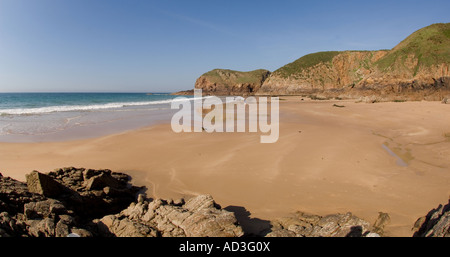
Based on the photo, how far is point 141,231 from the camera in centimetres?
361

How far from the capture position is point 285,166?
7605 mm

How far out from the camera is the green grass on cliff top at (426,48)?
37031 millimetres

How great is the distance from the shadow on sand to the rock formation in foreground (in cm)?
9

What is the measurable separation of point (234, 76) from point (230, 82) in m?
7.40

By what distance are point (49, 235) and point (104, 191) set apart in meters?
2.00

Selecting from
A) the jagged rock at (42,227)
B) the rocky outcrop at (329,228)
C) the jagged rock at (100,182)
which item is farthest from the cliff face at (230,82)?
the jagged rock at (42,227)

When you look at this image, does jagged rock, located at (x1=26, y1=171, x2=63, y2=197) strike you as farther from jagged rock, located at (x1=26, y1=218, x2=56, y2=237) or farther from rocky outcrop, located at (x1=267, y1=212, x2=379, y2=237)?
rocky outcrop, located at (x1=267, y1=212, x2=379, y2=237)

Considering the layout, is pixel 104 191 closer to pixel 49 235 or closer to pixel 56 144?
pixel 49 235

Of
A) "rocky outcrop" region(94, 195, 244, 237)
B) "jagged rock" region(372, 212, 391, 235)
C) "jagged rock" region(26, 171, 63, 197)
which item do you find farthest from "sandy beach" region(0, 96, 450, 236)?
"jagged rock" region(26, 171, 63, 197)

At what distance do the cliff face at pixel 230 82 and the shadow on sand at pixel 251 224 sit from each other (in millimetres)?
116830

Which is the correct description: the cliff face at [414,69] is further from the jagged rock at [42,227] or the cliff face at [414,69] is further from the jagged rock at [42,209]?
the jagged rock at [42,227]

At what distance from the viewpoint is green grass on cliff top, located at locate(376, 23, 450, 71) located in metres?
37.0
